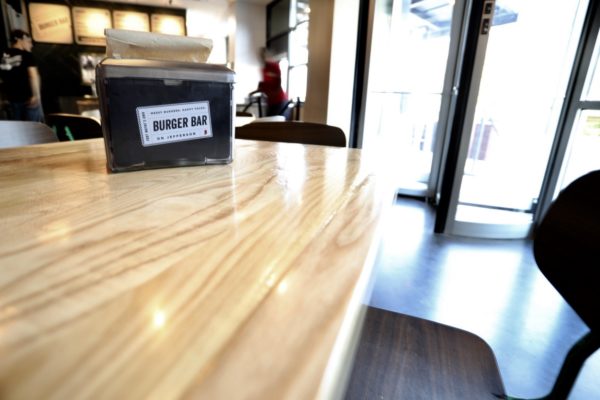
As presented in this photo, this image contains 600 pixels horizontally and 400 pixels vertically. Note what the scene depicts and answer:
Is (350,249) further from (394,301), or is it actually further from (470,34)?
(470,34)

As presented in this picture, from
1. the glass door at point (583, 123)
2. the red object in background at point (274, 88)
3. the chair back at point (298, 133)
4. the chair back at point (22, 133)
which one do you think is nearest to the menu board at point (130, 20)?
the red object in background at point (274, 88)

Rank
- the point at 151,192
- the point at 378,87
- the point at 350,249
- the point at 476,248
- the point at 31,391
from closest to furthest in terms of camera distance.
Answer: the point at 31,391, the point at 350,249, the point at 151,192, the point at 476,248, the point at 378,87

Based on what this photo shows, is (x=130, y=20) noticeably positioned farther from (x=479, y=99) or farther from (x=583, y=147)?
(x=583, y=147)

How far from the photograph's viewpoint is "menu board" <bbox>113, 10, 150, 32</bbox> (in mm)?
6059

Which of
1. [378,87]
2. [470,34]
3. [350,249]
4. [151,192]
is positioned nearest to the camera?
→ [350,249]

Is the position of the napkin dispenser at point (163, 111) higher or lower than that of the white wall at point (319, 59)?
lower

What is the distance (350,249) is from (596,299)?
450 millimetres

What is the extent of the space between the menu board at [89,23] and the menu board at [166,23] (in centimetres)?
82

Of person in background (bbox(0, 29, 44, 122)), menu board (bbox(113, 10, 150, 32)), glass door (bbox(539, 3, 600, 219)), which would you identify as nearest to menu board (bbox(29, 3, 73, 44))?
menu board (bbox(113, 10, 150, 32))

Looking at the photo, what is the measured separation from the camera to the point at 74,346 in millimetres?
163

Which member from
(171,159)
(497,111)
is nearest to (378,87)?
(497,111)

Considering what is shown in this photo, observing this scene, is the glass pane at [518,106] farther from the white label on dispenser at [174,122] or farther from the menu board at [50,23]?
the menu board at [50,23]

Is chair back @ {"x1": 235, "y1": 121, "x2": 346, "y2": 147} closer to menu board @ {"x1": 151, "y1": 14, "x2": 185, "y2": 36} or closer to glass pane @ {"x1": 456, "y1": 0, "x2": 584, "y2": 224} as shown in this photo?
glass pane @ {"x1": 456, "y1": 0, "x2": 584, "y2": 224}

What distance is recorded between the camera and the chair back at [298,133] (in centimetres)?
123
